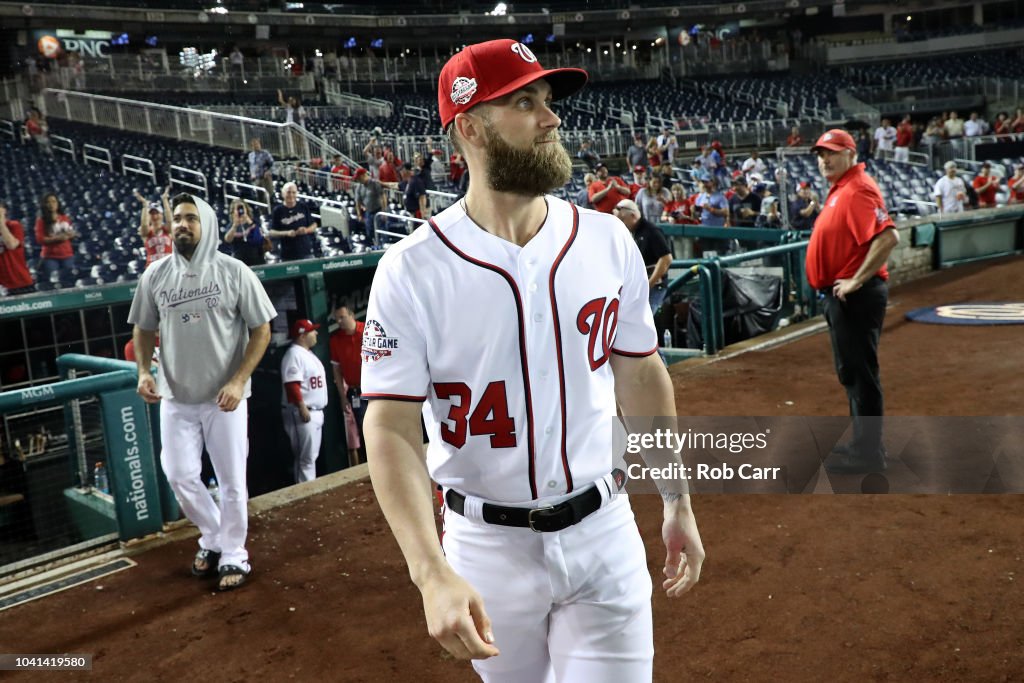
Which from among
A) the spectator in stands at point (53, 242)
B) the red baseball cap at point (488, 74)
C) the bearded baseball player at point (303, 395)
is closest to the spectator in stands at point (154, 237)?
the spectator in stands at point (53, 242)

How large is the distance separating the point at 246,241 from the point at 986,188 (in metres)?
12.6

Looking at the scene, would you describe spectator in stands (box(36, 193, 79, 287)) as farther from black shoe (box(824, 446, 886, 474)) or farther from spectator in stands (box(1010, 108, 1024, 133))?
spectator in stands (box(1010, 108, 1024, 133))

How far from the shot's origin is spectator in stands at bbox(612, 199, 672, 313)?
7.54 meters

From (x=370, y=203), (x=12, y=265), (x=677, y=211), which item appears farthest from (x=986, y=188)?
(x=12, y=265)

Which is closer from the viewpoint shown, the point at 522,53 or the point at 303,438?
the point at 522,53

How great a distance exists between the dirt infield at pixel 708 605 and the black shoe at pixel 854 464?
28cm

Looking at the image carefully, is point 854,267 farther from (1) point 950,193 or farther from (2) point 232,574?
(1) point 950,193

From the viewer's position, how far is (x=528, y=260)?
1986mm

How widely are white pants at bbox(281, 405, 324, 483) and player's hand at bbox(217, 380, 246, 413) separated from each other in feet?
12.1

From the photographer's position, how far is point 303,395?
26.7 ft

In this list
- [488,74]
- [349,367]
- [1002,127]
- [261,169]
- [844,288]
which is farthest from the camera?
[1002,127]

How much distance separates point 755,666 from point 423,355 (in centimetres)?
219

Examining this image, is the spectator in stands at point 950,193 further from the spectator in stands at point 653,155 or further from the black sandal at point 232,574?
Answer: the black sandal at point 232,574

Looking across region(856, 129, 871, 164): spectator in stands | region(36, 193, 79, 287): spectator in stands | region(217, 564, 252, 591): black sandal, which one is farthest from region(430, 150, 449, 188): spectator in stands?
region(217, 564, 252, 591): black sandal
